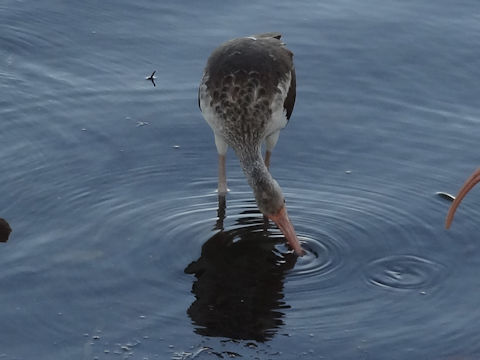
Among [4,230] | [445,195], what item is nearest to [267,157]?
[445,195]

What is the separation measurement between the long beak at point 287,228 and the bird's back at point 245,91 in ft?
3.25

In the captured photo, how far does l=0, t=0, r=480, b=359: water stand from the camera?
8.40 meters

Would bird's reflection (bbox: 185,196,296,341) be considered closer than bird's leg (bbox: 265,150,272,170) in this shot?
Yes

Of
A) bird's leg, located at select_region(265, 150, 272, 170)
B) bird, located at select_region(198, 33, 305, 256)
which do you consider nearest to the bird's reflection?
bird, located at select_region(198, 33, 305, 256)

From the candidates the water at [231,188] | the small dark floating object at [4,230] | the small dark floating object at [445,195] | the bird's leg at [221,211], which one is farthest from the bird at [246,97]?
the small dark floating object at [4,230]

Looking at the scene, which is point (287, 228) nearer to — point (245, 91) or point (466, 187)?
point (245, 91)

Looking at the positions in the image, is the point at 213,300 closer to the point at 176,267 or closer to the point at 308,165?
the point at 176,267

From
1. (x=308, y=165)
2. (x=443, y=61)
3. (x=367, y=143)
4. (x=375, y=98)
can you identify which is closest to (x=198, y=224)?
(x=308, y=165)

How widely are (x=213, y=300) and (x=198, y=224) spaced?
1276mm

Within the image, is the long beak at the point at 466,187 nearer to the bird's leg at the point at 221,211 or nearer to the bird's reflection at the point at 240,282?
the bird's reflection at the point at 240,282

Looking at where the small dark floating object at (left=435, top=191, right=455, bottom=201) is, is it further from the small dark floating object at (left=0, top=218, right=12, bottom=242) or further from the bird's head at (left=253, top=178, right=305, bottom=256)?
the small dark floating object at (left=0, top=218, right=12, bottom=242)

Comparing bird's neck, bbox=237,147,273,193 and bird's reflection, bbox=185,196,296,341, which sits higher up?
bird's neck, bbox=237,147,273,193

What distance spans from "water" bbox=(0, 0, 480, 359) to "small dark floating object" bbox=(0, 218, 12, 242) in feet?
0.26

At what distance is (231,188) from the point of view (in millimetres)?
10734
